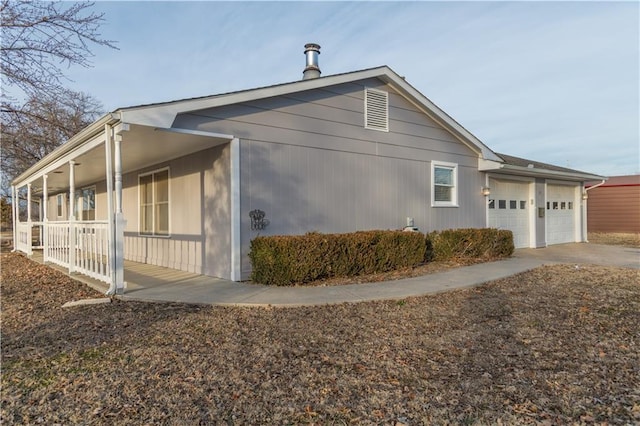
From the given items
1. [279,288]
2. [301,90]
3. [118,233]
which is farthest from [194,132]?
[279,288]

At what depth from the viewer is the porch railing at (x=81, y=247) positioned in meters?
6.66

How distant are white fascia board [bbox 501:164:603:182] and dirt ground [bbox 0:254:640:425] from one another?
6771 mm

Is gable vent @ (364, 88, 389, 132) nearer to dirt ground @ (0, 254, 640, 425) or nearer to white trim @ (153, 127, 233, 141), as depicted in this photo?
white trim @ (153, 127, 233, 141)

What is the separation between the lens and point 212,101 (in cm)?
671

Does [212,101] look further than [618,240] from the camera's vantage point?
No

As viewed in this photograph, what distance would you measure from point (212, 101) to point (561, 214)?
14.2 m

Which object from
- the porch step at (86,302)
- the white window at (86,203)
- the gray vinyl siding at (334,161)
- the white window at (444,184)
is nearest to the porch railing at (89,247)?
the porch step at (86,302)

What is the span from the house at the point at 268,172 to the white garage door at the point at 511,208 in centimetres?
7

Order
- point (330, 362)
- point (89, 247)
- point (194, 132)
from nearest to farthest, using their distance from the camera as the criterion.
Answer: point (330, 362)
point (194, 132)
point (89, 247)

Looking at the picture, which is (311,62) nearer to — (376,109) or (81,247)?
(376,109)

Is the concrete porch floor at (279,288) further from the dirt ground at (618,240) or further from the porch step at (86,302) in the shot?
the dirt ground at (618,240)

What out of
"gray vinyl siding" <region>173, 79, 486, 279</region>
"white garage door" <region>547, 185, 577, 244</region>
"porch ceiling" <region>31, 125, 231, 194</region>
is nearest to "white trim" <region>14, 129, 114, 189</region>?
"porch ceiling" <region>31, 125, 231, 194</region>

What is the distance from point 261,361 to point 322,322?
4.39 ft

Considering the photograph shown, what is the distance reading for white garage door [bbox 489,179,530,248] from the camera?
486 inches
